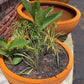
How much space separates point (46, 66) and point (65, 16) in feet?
2.85

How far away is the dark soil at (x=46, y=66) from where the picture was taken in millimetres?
799

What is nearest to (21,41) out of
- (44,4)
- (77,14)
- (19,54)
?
(19,54)

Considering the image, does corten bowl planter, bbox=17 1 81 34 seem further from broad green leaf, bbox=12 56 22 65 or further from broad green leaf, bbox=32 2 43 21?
broad green leaf, bbox=12 56 22 65

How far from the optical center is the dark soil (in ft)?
2.62

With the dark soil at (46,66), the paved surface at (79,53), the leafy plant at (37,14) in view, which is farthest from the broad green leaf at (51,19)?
the paved surface at (79,53)

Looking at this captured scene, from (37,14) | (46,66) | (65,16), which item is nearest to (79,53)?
(65,16)

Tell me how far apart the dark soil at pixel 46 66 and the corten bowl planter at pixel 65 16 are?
41 cm

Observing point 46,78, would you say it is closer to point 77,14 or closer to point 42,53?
point 42,53

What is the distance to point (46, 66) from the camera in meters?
0.87

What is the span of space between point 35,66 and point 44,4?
3.58ft

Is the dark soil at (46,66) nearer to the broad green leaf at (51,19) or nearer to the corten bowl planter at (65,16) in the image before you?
the broad green leaf at (51,19)

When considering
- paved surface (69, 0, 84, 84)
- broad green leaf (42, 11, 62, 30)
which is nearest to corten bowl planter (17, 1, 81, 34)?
broad green leaf (42, 11, 62, 30)

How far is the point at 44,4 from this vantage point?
65.3 inches

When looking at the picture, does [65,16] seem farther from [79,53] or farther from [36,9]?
[36,9]
